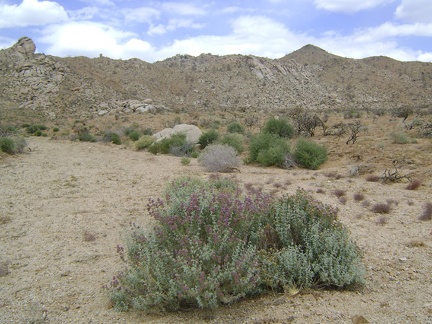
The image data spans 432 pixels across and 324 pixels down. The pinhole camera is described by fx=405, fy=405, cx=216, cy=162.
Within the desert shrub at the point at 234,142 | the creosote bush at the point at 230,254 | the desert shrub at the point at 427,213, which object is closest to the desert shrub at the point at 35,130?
the desert shrub at the point at 234,142

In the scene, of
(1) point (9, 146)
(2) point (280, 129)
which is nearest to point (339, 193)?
(2) point (280, 129)

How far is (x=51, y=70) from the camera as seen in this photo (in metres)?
42.2

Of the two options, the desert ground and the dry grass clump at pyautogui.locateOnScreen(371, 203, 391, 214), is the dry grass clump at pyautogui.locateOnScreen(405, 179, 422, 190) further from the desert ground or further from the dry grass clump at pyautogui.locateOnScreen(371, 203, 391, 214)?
the dry grass clump at pyautogui.locateOnScreen(371, 203, 391, 214)

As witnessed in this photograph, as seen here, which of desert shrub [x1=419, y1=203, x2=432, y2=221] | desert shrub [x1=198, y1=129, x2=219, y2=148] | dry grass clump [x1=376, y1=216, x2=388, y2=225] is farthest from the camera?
desert shrub [x1=198, y1=129, x2=219, y2=148]

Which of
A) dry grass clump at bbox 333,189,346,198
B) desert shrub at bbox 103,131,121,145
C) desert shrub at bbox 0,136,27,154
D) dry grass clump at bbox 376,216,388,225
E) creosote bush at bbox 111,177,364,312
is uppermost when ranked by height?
creosote bush at bbox 111,177,364,312

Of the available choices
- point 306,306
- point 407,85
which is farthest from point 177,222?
point 407,85

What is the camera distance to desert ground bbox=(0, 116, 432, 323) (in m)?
3.89

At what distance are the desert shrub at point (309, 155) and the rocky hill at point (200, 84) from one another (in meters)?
22.5

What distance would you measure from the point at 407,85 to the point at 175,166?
190 ft

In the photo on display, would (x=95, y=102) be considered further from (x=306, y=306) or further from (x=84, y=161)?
(x=306, y=306)

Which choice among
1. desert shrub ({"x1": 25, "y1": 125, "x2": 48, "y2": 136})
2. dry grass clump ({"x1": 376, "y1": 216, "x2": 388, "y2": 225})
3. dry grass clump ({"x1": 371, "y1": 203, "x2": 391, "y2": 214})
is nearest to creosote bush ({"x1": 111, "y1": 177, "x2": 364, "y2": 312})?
dry grass clump ({"x1": 376, "y1": 216, "x2": 388, "y2": 225})

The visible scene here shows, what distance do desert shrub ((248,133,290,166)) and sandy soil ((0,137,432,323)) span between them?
147 centimetres

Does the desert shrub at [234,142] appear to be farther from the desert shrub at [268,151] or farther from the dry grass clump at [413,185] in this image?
the dry grass clump at [413,185]

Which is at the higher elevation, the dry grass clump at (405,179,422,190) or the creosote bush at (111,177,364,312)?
the creosote bush at (111,177,364,312)
